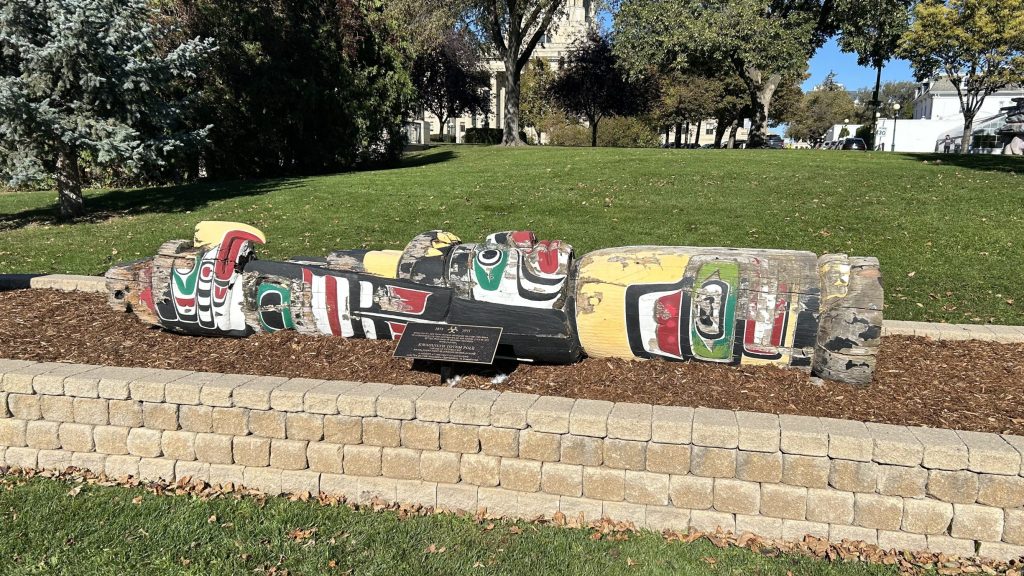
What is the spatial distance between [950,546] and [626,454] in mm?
1810

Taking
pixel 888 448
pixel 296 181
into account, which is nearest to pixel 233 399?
pixel 888 448

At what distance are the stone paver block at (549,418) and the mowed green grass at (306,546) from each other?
1.95 ft

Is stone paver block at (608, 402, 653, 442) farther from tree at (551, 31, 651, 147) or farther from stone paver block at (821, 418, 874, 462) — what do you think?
tree at (551, 31, 651, 147)

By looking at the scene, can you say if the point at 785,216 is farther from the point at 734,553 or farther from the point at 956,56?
the point at 956,56

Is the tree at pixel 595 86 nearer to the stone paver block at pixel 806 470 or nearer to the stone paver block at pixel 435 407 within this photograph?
the stone paver block at pixel 435 407

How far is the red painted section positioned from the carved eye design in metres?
1.27

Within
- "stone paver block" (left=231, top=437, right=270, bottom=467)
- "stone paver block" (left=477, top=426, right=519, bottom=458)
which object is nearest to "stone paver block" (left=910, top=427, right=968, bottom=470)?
"stone paver block" (left=477, top=426, right=519, bottom=458)

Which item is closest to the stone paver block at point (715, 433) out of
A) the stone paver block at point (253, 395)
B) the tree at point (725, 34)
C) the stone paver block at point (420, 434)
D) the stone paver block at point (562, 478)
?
the stone paver block at point (562, 478)

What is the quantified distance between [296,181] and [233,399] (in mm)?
→ 12882

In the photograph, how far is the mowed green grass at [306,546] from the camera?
3424mm

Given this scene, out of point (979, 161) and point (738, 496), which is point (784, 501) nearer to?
point (738, 496)

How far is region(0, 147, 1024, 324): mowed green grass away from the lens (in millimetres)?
8336

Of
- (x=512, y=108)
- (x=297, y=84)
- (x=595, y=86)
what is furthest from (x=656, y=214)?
(x=595, y=86)

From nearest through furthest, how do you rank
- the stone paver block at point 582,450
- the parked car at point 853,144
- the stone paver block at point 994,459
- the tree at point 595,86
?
the stone paver block at point 994,459
the stone paver block at point 582,450
the parked car at point 853,144
the tree at point 595,86
